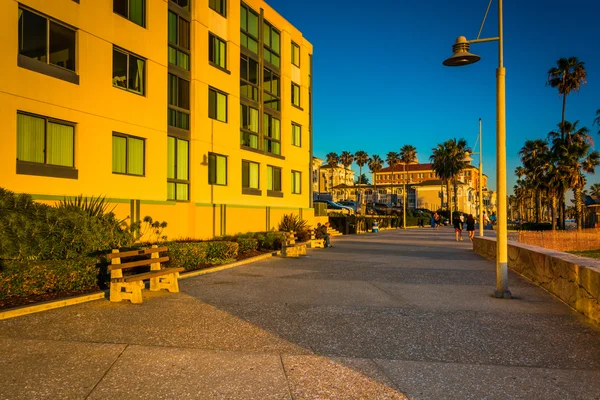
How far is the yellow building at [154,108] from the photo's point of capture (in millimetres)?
Answer: 14148

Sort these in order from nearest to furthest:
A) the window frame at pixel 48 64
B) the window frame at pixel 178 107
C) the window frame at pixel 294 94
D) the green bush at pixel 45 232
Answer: the green bush at pixel 45 232
the window frame at pixel 48 64
the window frame at pixel 178 107
the window frame at pixel 294 94

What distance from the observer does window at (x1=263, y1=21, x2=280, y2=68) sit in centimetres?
2938

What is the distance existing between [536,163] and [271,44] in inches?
1781

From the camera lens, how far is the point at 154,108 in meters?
18.8

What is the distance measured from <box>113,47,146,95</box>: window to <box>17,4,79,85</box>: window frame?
1792 millimetres

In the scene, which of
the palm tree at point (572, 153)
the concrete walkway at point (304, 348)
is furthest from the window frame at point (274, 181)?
the palm tree at point (572, 153)

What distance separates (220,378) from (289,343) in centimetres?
148

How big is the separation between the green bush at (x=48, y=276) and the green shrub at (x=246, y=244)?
8.68 m

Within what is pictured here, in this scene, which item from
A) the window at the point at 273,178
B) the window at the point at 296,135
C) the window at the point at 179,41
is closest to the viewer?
the window at the point at 179,41

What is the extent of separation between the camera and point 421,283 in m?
11.7

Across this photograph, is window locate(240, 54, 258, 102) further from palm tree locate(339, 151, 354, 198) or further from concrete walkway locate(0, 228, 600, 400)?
palm tree locate(339, 151, 354, 198)

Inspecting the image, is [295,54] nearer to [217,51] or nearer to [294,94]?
[294,94]

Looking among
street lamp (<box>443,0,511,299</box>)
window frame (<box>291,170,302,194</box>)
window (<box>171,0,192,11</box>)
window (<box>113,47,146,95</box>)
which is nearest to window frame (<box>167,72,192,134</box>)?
window (<box>113,47,146,95</box>)

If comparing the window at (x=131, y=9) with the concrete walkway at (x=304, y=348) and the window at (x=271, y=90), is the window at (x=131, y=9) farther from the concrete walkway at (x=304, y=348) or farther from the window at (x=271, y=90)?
the concrete walkway at (x=304, y=348)
